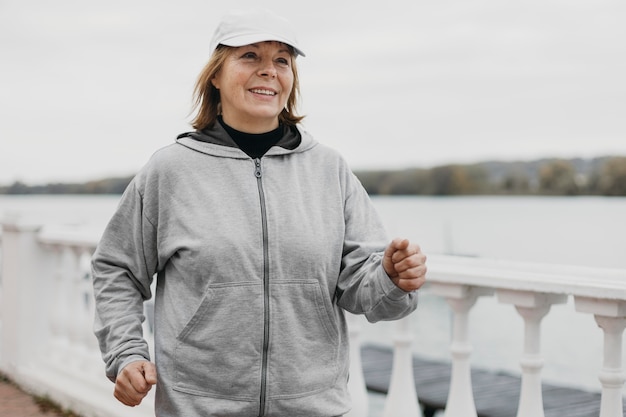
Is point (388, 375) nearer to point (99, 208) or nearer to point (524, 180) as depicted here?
point (99, 208)

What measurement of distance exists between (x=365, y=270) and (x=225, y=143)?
502mm

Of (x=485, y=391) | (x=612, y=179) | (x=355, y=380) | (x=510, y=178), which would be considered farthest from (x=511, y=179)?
(x=355, y=380)

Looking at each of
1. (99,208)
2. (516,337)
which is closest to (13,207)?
(99,208)

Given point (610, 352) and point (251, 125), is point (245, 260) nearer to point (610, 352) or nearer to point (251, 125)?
point (251, 125)

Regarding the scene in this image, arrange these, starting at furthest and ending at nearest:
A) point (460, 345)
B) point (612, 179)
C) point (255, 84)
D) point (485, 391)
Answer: point (612, 179) < point (485, 391) < point (460, 345) < point (255, 84)

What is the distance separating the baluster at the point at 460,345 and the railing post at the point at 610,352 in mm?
487

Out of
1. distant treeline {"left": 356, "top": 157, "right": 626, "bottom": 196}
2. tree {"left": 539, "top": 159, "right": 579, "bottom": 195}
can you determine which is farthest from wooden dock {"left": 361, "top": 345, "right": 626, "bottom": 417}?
tree {"left": 539, "top": 159, "right": 579, "bottom": 195}

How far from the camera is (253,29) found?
6.54 feet

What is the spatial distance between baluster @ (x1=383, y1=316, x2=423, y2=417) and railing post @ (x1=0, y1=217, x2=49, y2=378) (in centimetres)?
292

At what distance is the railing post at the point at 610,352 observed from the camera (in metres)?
2.36

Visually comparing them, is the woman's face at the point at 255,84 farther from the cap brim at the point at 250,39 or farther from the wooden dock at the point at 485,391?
the wooden dock at the point at 485,391

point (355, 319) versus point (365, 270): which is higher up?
point (365, 270)

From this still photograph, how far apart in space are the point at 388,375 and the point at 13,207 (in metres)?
3.45

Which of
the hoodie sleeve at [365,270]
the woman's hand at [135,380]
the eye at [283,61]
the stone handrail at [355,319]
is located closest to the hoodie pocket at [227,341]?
the woman's hand at [135,380]
